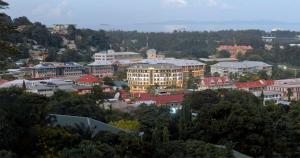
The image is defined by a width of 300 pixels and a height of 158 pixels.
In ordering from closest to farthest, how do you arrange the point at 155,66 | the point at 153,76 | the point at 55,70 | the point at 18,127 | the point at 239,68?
1. the point at 18,127
2. the point at 153,76
3. the point at 155,66
4. the point at 55,70
5. the point at 239,68

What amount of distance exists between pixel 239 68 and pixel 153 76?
9266mm

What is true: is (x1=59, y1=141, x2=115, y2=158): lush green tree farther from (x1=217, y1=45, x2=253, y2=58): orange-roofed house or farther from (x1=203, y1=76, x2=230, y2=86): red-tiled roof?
(x1=217, y1=45, x2=253, y2=58): orange-roofed house

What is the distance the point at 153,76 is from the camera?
39781 mm

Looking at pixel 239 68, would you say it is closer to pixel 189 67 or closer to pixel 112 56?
pixel 189 67

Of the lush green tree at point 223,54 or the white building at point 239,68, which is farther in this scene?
the lush green tree at point 223,54

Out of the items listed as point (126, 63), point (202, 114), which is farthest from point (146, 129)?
point (126, 63)

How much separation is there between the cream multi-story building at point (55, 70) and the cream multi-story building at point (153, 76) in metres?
4.93

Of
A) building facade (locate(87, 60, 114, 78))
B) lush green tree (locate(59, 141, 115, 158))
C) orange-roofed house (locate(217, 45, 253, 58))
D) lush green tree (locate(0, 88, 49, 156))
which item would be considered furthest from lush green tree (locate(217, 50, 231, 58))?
lush green tree (locate(59, 141, 115, 158))

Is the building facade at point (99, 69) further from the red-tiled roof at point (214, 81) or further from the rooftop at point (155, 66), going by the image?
the red-tiled roof at point (214, 81)

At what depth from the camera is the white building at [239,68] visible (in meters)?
45.7

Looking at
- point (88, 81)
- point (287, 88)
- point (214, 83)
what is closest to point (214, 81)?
point (214, 83)

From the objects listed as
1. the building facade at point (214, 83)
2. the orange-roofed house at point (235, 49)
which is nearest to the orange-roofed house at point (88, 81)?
the building facade at point (214, 83)

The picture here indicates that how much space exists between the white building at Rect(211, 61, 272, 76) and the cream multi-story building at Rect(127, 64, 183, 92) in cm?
701

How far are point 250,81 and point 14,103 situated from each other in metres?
29.6
